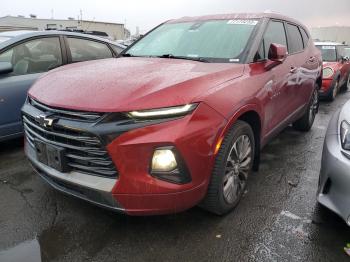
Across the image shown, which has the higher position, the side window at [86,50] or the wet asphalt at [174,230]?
the side window at [86,50]

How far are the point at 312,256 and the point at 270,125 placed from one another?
4.79 feet

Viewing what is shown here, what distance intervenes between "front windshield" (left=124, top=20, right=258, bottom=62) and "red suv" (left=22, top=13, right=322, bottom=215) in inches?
0.7

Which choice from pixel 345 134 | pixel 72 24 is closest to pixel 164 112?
pixel 345 134

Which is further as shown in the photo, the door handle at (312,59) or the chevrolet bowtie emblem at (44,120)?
the door handle at (312,59)

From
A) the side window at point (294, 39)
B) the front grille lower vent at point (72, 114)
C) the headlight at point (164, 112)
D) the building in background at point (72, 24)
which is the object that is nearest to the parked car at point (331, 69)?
the side window at point (294, 39)

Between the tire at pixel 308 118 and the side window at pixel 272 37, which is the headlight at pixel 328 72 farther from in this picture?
the side window at pixel 272 37

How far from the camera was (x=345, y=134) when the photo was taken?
7.82ft

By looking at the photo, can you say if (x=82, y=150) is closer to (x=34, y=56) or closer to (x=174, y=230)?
(x=174, y=230)

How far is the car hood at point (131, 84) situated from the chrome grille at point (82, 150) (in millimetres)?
166

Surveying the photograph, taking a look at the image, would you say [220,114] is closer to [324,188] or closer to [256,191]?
[324,188]

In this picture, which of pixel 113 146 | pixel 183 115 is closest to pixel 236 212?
pixel 183 115

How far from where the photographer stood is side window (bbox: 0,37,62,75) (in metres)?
4.13

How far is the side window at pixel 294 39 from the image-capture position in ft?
14.0

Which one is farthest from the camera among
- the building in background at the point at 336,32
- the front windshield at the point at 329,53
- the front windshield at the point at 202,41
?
the building in background at the point at 336,32
